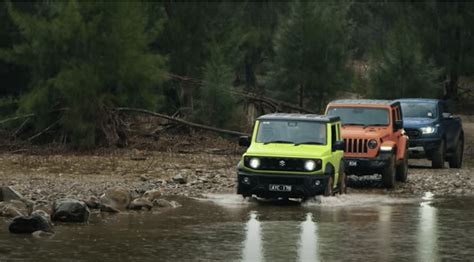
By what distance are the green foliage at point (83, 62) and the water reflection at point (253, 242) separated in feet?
54.3

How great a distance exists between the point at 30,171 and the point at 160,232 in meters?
12.0

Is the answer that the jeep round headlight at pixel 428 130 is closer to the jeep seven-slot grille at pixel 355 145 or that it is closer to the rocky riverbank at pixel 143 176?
the rocky riverbank at pixel 143 176

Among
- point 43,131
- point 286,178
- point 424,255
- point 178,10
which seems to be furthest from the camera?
point 178,10

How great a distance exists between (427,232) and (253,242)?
10.5ft

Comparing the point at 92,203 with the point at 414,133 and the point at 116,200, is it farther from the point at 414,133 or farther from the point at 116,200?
the point at 414,133

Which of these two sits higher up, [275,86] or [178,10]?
[178,10]

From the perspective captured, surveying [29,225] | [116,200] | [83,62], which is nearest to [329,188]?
[116,200]

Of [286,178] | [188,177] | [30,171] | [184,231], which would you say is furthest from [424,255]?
[30,171]

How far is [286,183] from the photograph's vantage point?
69.1ft

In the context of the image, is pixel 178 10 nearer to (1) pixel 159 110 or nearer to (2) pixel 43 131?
(1) pixel 159 110

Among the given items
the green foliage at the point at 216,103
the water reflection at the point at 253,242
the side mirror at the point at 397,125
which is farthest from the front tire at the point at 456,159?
the water reflection at the point at 253,242

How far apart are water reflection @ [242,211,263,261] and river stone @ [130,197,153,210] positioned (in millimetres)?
2336

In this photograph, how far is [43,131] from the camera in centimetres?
3588

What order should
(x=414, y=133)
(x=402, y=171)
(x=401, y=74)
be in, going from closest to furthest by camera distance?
(x=402, y=171) < (x=414, y=133) < (x=401, y=74)
